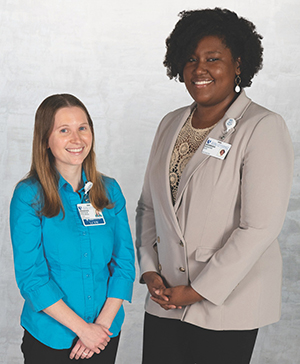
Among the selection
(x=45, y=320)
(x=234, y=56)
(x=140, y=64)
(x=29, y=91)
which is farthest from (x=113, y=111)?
(x=45, y=320)

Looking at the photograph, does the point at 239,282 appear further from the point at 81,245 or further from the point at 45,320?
the point at 45,320

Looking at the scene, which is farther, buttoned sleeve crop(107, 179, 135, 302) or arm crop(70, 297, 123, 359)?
buttoned sleeve crop(107, 179, 135, 302)

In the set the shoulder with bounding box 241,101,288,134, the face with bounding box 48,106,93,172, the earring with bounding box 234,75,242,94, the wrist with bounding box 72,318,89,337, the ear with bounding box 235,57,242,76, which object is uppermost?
the ear with bounding box 235,57,242,76

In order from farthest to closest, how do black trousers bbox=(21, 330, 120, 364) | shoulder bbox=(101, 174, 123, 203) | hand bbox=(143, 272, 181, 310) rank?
shoulder bbox=(101, 174, 123, 203) < hand bbox=(143, 272, 181, 310) < black trousers bbox=(21, 330, 120, 364)

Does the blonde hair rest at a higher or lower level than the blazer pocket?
higher

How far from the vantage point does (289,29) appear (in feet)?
11.8

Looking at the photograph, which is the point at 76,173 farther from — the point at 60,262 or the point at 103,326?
the point at 103,326

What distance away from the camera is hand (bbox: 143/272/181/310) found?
1.93 m

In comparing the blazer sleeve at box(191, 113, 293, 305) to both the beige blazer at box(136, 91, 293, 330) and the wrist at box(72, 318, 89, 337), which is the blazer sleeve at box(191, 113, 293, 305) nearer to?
the beige blazer at box(136, 91, 293, 330)

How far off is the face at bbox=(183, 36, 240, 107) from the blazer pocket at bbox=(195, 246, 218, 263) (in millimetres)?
596

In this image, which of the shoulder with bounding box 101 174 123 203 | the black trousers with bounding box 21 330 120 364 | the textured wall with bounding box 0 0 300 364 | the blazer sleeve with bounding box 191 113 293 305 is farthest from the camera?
the textured wall with bounding box 0 0 300 364

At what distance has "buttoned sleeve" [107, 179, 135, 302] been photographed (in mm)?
1983

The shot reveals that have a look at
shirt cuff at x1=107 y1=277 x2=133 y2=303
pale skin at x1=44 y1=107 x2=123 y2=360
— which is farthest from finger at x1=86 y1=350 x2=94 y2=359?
shirt cuff at x1=107 y1=277 x2=133 y2=303

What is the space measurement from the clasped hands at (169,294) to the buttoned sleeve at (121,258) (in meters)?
0.10
